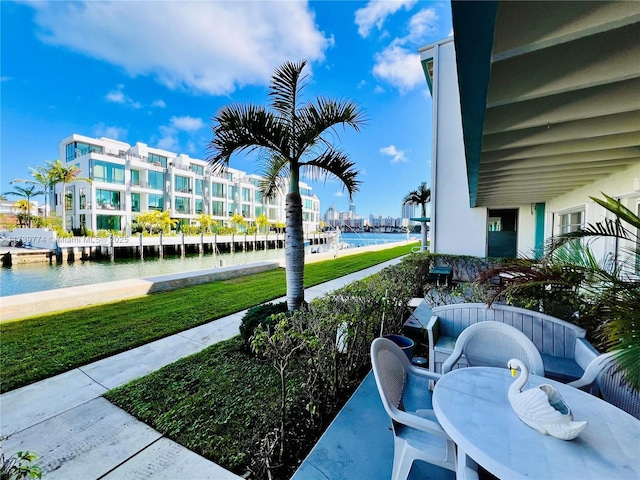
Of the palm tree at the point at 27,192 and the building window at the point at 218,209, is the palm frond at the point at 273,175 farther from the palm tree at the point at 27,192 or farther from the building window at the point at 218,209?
the palm tree at the point at 27,192

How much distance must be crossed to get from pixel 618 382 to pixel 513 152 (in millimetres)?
2796

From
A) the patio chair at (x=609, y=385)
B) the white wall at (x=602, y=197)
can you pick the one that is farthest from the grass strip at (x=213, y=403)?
the white wall at (x=602, y=197)

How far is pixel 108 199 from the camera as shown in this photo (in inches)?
1252

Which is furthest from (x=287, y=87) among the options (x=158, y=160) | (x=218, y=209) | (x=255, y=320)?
(x=218, y=209)

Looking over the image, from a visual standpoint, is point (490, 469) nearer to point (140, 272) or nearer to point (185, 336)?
point (185, 336)

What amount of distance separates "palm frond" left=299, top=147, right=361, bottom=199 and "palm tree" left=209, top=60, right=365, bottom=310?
18 mm

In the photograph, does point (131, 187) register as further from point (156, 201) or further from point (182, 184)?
point (182, 184)

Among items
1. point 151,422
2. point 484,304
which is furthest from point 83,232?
point 484,304

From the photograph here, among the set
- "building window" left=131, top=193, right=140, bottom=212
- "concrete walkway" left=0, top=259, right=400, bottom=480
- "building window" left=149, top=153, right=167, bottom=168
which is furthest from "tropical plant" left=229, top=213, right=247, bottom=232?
"concrete walkway" left=0, top=259, right=400, bottom=480

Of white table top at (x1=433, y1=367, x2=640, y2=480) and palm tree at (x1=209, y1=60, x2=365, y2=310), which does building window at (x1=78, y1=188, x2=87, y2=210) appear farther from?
white table top at (x1=433, y1=367, x2=640, y2=480)

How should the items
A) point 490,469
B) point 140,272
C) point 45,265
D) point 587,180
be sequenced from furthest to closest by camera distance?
point 45,265, point 140,272, point 587,180, point 490,469

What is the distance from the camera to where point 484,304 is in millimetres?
3549

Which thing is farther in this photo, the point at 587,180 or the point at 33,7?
the point at 33,7

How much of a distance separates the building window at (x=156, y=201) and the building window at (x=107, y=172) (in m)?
3.68
